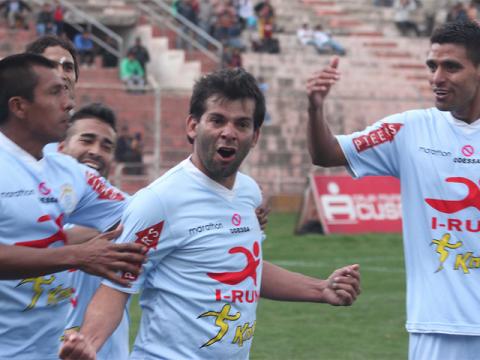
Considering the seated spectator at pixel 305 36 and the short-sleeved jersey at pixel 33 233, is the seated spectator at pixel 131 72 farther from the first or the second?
the short-sleeved jersey at pixel 33 233

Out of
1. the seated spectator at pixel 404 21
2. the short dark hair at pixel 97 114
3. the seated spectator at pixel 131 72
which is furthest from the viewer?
the seated spectator at pixel 404 21

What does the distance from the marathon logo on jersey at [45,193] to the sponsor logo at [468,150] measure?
2033mm

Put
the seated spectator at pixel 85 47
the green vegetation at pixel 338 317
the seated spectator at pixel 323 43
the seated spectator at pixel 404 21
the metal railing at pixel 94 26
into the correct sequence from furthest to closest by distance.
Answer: the seated spectator at pixel 404 21 < the seated spectator at pixel 323 43 < the metal railing at pixel 94 26 < the seated spectator at pixel 85 47 < the green vegetation at pixel 338 317

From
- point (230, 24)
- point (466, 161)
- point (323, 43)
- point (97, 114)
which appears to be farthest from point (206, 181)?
point (323, 43)

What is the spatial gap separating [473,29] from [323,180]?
16.3 meters

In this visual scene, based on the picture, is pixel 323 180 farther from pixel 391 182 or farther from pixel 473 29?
pixel 473 29

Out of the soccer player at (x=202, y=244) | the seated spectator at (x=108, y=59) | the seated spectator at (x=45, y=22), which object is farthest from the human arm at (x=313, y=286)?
the seated spectator at (x=108, y=59)

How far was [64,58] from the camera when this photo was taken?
685cm

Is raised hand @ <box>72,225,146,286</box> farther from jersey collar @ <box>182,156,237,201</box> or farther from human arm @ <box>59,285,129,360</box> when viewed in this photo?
jersey collar @ <box>182,156,237,201</box>

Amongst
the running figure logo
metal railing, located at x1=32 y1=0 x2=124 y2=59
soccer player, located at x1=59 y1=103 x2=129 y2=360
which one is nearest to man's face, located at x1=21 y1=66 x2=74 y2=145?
soccer player, located at x1=59 y1=103 x2=129 y2=360

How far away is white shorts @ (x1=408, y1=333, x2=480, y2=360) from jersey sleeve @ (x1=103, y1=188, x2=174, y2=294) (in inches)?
57.4

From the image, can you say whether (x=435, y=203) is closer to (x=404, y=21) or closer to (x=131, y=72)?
(x=131, y=72)

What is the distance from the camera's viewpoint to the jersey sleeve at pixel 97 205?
5922 mm

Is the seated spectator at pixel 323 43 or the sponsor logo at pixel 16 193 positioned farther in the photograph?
the seated spectator at pixel 323 43
